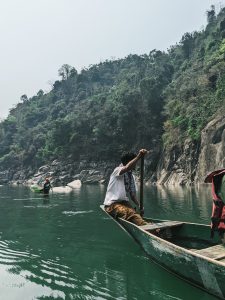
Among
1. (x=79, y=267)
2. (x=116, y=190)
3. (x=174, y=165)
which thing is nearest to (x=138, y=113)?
(x=174, y=165)

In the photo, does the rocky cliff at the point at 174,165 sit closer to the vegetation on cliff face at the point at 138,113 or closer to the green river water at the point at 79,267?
the vegetation on cliff face at the point at 138,113

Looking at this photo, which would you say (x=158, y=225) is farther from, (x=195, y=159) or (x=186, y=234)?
(x=195, y=159)

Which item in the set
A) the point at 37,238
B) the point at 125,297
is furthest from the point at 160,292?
the point at 37,238

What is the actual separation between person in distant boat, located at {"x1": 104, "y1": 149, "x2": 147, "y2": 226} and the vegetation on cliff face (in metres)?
37.3

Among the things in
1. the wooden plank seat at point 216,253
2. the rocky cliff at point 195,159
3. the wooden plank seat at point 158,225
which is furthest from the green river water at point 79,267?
the rocky cliff at point 195,159

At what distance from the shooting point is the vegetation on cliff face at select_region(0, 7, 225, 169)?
51.2 metres

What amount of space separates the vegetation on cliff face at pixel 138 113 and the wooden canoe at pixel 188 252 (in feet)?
122

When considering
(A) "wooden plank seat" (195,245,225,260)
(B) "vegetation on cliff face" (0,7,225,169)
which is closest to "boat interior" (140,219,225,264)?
(A) "wooden plank seat" (195,245,225,260)

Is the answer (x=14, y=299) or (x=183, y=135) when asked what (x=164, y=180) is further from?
(x=14, y=299)

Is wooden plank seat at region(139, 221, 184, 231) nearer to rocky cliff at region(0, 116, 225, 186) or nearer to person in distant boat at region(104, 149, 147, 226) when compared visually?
person in distant boat at region(104, 149, 147, 226)

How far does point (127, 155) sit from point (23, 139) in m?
86.4

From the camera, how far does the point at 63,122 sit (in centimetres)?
7331

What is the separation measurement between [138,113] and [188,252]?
58.1m

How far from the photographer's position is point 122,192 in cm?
1038
